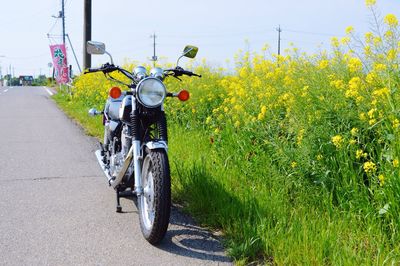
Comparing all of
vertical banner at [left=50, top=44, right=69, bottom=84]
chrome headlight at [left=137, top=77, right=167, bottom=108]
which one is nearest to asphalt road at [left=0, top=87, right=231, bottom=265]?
chrome headlight at [left=137, top=77, right=167, bottom=108]

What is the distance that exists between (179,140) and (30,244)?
3064mm

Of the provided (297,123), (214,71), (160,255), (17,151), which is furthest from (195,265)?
(214,71)

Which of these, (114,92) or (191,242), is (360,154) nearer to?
(191,242)

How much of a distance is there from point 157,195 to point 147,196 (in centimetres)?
35

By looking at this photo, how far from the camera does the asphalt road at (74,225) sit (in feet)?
10.1

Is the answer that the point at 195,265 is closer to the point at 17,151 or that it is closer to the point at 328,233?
the point at 328,233

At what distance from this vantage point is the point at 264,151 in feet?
14.1

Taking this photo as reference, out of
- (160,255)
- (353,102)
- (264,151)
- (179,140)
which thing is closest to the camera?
(160,255)

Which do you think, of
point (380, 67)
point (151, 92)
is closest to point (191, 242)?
point (151, 92)

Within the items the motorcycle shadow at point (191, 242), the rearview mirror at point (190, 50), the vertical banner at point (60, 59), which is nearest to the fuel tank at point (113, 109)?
the rearview mirror at point (190, 50)

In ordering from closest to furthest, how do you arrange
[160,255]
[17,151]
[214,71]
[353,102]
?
[160,255], [353,102], [17,151], [214,71]

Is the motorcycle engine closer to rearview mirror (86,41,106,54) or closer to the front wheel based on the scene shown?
the front wheel

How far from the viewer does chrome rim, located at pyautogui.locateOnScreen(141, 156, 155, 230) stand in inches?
133

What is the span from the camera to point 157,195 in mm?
3156
